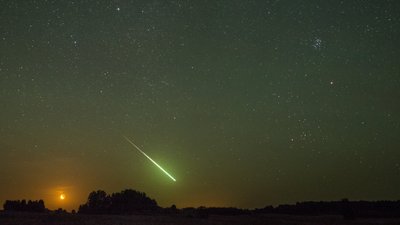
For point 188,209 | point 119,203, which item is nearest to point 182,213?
point 188,209

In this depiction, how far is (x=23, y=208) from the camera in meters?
70.9

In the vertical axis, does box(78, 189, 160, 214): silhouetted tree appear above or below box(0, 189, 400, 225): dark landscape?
above

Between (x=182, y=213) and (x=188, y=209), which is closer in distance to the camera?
(x=182, y=213)

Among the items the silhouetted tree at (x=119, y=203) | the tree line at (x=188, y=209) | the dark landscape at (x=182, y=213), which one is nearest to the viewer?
the dark landscape at (x=182, y=213)

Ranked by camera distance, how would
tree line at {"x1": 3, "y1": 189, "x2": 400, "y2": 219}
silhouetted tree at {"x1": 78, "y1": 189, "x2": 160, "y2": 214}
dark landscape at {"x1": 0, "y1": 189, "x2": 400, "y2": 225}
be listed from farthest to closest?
silhouetted tree at {"x1": 78, "y1": 189, "x2": 160, "y2": 214} → tree line at {"x1": 3, "y1": 189, "x2": 400, "y2": 219} → dark landscape at {"x1": 0, "y1": 189, "x2": 400, "y2": 225}

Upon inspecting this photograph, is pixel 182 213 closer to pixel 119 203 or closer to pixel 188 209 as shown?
pixel 188 209

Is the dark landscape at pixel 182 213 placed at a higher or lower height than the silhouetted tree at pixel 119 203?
lower

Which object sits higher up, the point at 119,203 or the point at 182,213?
the point at 119,203

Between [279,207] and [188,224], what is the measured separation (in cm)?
3401

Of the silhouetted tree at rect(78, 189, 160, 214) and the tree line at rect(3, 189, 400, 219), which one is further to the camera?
→ the silhouetted tree at rect(78, 189, 160, 214)

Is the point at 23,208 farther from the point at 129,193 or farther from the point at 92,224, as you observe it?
the point at 92,224

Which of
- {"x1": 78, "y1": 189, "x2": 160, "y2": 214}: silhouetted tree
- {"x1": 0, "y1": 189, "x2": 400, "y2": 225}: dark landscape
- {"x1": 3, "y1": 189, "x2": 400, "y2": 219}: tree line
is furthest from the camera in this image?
{"x1": 78, "y1": 189, "x2": 160, "y2": 214}: silhouetted tree

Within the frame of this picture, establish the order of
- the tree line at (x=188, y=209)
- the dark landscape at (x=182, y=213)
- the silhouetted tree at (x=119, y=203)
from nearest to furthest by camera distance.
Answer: the dark landscape at (x=182, y=213), the tree line at (x=188, y=209), the silhouetted tree at (x=119, y=203)

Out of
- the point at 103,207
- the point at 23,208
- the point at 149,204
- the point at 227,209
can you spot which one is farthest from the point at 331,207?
the point at 23,208
